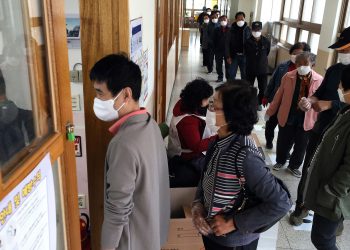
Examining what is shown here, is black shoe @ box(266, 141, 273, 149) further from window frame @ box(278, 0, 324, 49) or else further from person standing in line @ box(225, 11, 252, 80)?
window frame @ box(278, 0, 324, 49)

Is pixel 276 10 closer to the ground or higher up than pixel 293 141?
higher up

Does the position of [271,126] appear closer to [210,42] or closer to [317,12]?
[317,12]

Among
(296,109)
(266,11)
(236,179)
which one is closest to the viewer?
(236,179)

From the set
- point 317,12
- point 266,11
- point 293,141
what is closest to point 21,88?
point 293,141

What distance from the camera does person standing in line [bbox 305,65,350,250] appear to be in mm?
→ 1661

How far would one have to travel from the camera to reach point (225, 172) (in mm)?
1390

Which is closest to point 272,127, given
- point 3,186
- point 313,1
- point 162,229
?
point 162,229

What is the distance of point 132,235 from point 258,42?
16.7 feet

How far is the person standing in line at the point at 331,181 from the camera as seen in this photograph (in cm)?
166

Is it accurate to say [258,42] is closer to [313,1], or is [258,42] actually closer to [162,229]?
[313,1]

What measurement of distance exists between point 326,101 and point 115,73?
1920 mm

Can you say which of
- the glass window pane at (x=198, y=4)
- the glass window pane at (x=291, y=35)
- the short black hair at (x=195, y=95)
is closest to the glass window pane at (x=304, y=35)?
the glass window pane at (x=291, y=35)

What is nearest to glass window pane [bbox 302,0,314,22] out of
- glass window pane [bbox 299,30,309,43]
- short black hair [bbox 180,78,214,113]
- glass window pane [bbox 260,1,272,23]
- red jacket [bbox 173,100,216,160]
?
glass window pane [bbox 299,30,309,43]

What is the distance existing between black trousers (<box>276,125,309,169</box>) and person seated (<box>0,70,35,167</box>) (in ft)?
9.90
